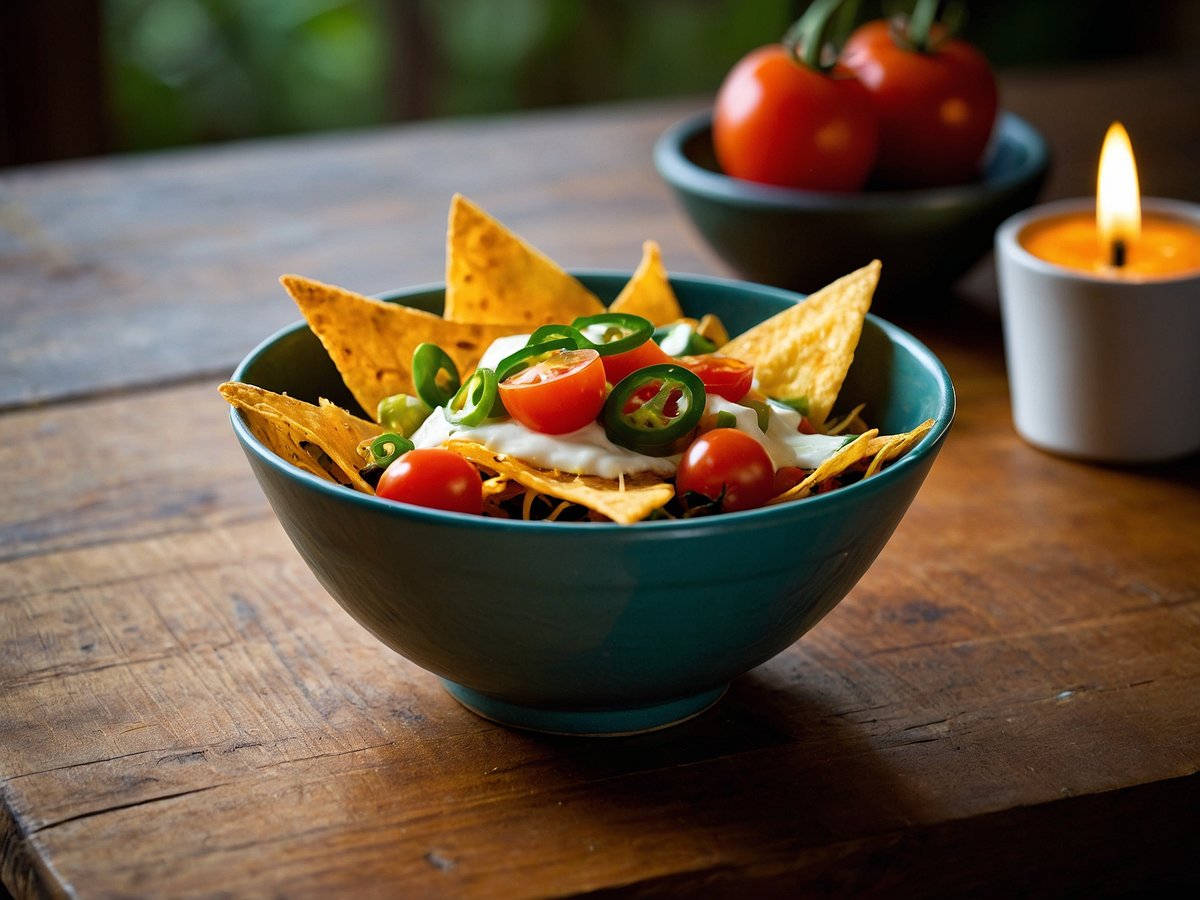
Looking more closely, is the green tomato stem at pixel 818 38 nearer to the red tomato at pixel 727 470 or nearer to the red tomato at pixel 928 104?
the red tomato at pixel 928 104

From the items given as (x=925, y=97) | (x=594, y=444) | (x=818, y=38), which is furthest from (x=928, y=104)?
(x=594, y=444)

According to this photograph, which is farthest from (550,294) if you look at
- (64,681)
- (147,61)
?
(147,61)

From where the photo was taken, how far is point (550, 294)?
4.01 ft

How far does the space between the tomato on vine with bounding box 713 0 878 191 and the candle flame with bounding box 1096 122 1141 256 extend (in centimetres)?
32

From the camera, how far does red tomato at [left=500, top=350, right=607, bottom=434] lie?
3.04 ft

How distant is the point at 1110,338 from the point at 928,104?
0.47m

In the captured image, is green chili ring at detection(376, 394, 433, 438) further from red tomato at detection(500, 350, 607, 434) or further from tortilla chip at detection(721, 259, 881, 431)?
tortilla chip at detection(721, 259, 881, 431)

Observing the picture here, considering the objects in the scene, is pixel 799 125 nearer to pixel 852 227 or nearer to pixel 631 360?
pixel 852 227

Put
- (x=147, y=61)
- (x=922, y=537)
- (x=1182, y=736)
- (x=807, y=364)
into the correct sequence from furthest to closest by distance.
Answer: (x=147, y=61), (x=922, y=537), (x=807, y=364), (x=1182, y=736)

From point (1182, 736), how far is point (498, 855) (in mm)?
484

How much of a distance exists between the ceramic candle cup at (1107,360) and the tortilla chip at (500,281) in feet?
1.63

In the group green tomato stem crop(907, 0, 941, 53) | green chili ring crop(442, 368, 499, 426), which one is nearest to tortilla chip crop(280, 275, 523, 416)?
green chili ring crop(442, 368, 499, 426)

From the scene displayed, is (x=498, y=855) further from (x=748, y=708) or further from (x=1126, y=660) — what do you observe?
(x=1126, y=660)

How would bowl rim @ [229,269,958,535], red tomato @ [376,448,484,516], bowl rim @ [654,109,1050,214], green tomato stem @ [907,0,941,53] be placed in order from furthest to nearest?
green tomato stem @ [907,0,941,53] < bowl rim @ [654,109,1050,214] < red tomato @ [376,448,484,516] < bowl rim @ [229,269,958,535]
